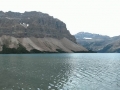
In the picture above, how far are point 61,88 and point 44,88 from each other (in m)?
4.29

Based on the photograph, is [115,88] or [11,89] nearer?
[11,89]

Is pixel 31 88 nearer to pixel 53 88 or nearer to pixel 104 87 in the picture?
pixel 53 88

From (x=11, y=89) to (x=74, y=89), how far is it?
50.9ft

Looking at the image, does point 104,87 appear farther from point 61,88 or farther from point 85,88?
point 61,88

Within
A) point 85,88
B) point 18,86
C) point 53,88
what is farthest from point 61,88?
point 18,86

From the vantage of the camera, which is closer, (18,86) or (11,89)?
(11,89)

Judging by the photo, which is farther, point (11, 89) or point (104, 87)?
point (104, 87)

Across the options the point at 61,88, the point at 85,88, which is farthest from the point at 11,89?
the point at 85,88

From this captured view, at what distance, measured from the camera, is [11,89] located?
157 feet

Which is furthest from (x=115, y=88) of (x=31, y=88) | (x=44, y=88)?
(x=31, y=88)

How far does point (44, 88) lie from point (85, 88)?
1054cm

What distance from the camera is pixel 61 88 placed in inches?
1954

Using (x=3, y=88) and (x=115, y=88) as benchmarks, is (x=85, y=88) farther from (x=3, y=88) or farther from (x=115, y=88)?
(x=3, y=88)

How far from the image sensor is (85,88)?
50.6 m
